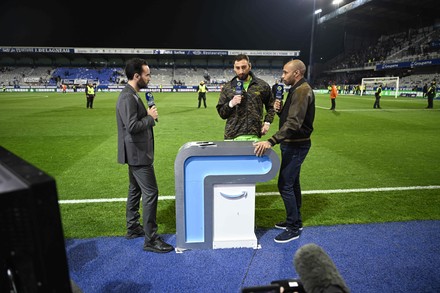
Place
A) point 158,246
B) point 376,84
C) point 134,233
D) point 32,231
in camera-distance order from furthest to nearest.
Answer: point 376,84 < point 134,233 < point 158,246 < point 32,231

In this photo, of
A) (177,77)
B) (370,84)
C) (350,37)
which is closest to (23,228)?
(370,84)

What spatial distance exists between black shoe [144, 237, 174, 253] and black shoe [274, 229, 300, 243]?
1.46 metres

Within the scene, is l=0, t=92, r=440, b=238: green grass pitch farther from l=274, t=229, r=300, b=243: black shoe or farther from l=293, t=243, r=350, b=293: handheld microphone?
l=293, t=243, r=350, b=293: handheld microphone

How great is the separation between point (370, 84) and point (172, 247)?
1847 inches

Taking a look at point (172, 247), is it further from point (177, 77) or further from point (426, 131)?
point (177, 77)

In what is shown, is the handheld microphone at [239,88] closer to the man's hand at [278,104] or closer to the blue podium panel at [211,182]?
the man's hand at [278,104]

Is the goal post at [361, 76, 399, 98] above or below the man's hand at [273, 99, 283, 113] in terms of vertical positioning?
above

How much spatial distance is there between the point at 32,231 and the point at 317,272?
1134 millimetres

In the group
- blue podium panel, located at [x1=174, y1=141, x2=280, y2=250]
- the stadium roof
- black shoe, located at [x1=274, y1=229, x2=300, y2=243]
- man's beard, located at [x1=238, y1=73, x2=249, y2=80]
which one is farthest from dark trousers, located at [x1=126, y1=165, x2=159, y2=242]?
the stadium roof

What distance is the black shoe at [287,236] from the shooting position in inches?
158

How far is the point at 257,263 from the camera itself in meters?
3.49

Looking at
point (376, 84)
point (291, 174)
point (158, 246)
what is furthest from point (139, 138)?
point (376, 84)

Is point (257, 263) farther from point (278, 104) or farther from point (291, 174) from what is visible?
point (278, 104)

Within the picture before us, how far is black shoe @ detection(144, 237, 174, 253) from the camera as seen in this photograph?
371cm
